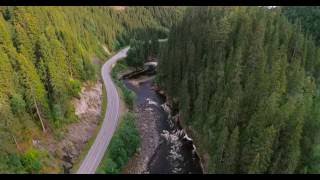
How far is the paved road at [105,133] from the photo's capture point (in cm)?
5627

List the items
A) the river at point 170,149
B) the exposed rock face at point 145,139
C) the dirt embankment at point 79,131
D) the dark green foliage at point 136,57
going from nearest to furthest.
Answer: the dirt embankment at point 79,131 < the river at point 170,149 < the exposed rock face at point 145,139 < the dark green foliage at point 136,57

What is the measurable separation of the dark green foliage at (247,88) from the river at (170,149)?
11.3 ft

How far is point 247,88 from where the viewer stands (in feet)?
197

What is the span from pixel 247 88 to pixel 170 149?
18.8 m

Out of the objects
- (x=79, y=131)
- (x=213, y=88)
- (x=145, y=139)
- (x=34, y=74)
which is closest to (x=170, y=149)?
(x=145, y=139)

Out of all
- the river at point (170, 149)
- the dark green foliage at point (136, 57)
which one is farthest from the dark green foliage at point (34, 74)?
the dark green foliage at point (136, 57)

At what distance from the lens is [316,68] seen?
77.6m

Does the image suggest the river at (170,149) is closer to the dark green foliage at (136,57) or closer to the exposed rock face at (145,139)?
the exposed rock face at (145,139)

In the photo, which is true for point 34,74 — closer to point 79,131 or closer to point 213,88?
point 79,131

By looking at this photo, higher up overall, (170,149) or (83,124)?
(83,124)

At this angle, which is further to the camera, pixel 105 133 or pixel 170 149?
pixel 170 149

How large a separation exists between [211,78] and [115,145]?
929 inches
